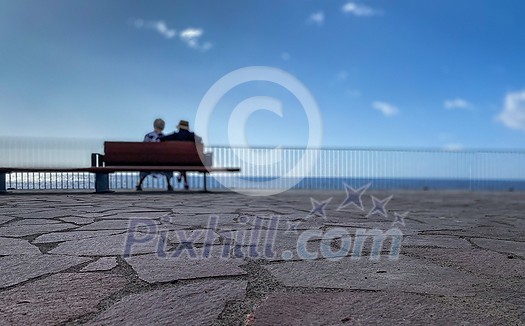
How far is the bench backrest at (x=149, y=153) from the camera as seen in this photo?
7.85 meters

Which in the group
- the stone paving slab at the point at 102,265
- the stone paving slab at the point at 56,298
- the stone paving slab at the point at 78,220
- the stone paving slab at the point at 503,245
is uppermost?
the stone paving slab at the point at 56,298

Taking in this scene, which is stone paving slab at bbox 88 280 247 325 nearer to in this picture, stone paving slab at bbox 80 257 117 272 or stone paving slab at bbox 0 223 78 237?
stone paving slab at bbox 80 257 117 272

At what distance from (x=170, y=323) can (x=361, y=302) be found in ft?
1.98

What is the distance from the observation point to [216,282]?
1434mm

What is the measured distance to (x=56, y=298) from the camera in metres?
1.24

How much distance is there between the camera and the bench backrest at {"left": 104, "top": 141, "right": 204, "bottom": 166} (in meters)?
7.85

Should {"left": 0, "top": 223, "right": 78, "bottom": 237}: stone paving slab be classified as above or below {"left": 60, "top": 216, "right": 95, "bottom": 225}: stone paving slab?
above

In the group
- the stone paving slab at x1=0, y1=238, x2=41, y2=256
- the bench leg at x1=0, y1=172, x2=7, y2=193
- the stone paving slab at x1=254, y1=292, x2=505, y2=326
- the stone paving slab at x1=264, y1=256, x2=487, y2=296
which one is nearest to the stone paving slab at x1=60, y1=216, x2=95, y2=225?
the stone paving slab at x1=0, y1=238, x2=41, y2=256

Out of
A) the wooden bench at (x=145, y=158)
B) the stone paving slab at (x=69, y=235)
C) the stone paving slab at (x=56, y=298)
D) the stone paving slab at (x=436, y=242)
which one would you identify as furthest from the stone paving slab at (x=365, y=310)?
the wooden bench at (x=145, y=158)

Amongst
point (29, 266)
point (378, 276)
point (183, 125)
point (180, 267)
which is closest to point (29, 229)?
point (29, 266)

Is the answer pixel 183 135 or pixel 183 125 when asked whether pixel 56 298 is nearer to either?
pixel 183 135

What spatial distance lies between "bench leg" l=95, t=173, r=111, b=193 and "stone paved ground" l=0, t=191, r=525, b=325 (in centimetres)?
536

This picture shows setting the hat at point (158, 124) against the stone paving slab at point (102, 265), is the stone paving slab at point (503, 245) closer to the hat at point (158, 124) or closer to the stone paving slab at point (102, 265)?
the stone paving slab at point (102, 265)

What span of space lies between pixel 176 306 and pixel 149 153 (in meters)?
7.10
